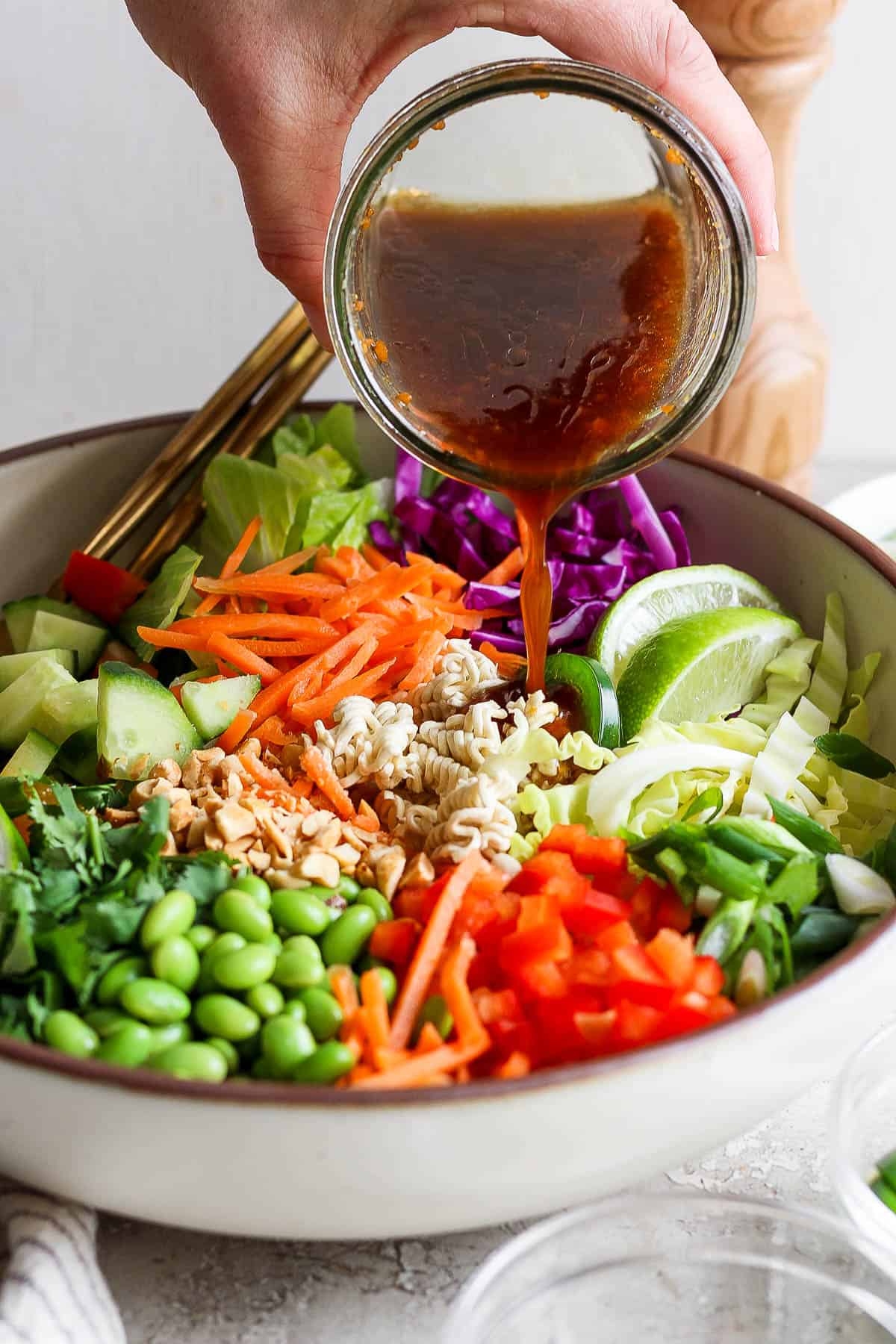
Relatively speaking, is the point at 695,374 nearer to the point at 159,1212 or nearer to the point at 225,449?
the point at 225,449

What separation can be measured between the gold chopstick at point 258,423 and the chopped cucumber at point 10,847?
108 cm

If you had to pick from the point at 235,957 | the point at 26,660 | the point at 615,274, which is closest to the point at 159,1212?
the point at 235,957

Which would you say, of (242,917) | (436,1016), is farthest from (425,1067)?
(242,917)

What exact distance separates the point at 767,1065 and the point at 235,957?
2.12ft

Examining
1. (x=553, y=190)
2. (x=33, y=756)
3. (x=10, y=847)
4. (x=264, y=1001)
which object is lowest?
(x=33, y=756)

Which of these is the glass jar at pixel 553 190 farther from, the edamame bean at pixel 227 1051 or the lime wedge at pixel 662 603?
the edamame bean at pixel 227 1051

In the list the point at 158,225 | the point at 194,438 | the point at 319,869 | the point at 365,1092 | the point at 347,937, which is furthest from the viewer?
the point at 158,225

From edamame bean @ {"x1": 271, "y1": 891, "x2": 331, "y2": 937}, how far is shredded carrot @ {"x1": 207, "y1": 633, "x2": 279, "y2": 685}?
0.68 metres

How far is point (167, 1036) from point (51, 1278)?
0.97ft

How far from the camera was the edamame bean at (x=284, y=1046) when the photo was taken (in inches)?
66.9

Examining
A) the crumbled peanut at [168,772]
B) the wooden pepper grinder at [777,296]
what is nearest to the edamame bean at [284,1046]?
the crumbled peanut at [168,772]

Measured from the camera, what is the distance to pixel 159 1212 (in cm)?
166

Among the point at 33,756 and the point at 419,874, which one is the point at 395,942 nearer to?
the point at 419,874

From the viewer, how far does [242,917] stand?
5.99 feet
